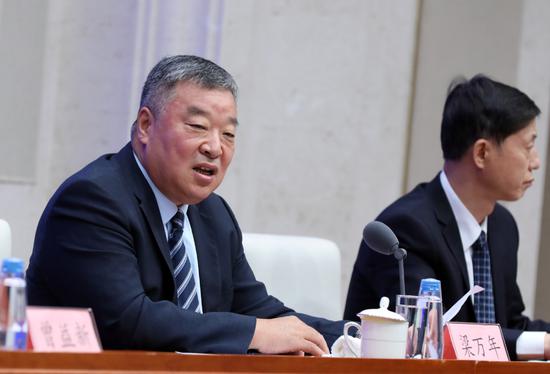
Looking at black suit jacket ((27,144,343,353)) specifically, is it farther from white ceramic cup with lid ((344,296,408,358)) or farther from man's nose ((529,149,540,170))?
man's nose ((529,149,540,170))

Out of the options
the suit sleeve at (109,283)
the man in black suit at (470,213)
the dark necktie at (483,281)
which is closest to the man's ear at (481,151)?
the man in black suit at (470,213)

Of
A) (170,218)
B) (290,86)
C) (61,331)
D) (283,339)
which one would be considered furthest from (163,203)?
(290,86)

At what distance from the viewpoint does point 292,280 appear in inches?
130

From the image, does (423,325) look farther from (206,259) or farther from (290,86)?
(290,86)

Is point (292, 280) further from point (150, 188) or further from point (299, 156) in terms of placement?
point (299, 156)

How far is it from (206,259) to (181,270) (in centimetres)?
14

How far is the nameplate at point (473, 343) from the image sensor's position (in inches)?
91.9

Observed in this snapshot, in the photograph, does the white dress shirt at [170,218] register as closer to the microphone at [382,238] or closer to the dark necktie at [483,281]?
the microphone at [382,238]

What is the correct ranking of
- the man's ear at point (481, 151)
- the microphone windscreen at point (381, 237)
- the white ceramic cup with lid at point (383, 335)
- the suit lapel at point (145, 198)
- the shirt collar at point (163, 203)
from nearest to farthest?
1. the white ceramic cup with lid at point (383, 335)
2. the microphone windscreen at point (381, 237)
3. the suit lapel at point (145, 198)
4. the shirt collar at point (163, 203)
5. the man's ear at point (481, 151)

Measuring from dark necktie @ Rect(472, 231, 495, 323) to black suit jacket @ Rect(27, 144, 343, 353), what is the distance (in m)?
0.87

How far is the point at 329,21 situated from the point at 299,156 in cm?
62

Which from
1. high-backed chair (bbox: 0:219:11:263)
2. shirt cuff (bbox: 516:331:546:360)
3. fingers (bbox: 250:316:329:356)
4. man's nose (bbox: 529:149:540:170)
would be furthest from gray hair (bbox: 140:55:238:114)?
man's nose (bbox: 529:149:540:170)

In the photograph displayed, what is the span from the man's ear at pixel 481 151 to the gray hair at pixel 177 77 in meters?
1.26

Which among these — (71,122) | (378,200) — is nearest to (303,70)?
(378,200)
